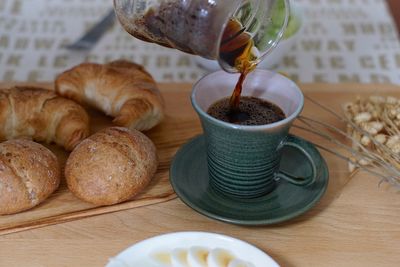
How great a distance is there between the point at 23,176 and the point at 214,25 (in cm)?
42

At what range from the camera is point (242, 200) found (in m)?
1.09

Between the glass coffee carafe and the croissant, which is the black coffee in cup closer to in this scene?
the glass coffee carafe

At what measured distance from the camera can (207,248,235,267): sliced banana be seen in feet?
2.98

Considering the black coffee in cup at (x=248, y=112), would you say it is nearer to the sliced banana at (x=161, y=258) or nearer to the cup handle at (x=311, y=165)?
the cup handle at (x=311, y=165)

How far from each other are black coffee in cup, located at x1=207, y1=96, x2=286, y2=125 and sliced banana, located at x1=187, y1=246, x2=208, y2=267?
0.76 feet

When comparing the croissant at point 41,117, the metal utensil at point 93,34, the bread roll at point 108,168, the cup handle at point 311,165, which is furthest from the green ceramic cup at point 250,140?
the metal utensil at point 93,34

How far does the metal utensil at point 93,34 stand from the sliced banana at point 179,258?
3.32 ft

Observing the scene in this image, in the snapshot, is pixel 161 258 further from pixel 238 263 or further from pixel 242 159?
pixel 242 159

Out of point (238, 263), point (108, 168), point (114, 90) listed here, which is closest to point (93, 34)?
point (114, 90)

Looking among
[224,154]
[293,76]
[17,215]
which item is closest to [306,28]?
[293,76]

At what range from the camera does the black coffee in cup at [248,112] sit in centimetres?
105

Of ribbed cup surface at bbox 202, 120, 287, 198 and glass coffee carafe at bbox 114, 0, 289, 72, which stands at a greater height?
glass coffee carafe at bbox 114, 0, 289, 72

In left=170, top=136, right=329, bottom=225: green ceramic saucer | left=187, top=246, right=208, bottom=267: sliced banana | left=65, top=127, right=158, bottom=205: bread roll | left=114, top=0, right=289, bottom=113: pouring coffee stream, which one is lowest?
left=170, top=136, right=329, bottom=225: green ceramic saucer

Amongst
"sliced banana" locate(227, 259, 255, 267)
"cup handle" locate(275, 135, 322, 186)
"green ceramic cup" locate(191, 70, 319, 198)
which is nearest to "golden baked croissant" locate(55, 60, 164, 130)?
"green ceramic cup" locate(191, 70, 319, 198)
